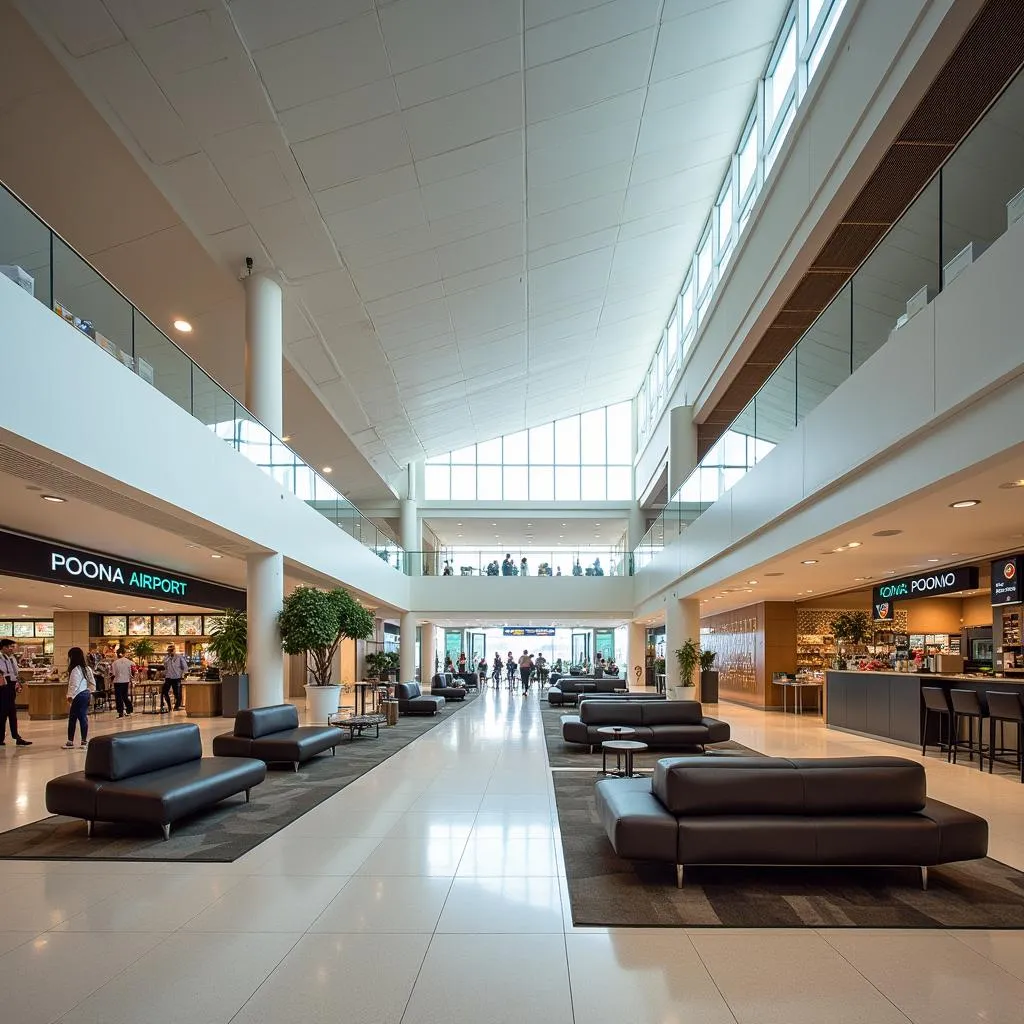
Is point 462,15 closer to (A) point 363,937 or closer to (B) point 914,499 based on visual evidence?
(B) point 914,499

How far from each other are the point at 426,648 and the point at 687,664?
1757 cm

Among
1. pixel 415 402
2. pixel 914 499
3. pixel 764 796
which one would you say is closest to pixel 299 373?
pixel 415 402

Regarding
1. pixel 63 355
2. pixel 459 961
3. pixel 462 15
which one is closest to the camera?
pixel 459 961

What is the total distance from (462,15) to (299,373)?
26.8ft

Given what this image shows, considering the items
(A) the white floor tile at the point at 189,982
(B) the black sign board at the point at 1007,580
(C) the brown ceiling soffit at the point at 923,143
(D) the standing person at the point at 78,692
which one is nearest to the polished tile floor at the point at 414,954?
(A) the white floor tile at the point at 189,982

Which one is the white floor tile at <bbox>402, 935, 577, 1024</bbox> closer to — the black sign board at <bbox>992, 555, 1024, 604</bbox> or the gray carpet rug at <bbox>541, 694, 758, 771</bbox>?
the gray carpet rug at <bbox>541, 694, 758, 771</bbox>

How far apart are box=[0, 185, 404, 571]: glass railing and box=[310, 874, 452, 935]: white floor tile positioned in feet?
15.7

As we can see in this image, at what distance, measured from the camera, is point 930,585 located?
520 inches

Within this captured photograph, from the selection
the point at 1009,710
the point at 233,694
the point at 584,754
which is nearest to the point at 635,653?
the point at 233,694

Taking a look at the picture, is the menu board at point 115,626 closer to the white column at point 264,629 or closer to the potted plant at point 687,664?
the white column at point 264,629

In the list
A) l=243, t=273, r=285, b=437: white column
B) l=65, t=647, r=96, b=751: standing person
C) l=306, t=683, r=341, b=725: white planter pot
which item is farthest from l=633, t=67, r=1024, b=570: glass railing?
l=65, t=647, r=96, b=751: standing person

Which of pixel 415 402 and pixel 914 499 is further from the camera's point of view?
pixel 415 402

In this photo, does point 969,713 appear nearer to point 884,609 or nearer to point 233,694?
point 884,609

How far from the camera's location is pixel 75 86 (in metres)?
7.34
